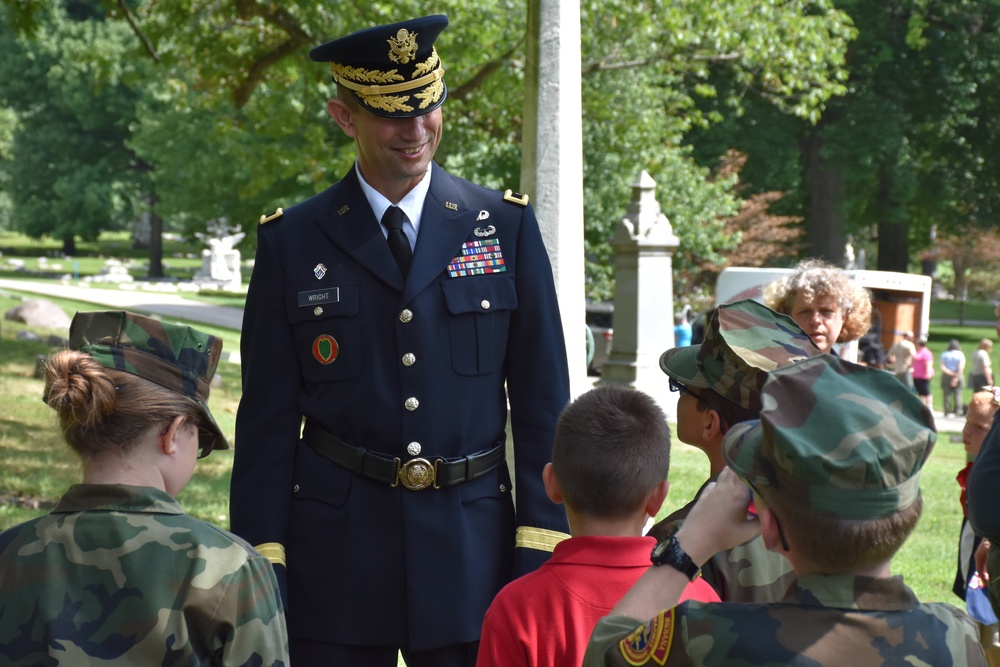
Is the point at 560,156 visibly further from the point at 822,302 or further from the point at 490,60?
the point at 490,60

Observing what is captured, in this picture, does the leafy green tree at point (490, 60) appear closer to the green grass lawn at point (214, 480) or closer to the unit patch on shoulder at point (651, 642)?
the green grass lawn at point (214, 480)

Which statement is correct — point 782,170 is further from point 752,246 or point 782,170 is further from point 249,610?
point 249,610

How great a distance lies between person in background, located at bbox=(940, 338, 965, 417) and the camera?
2195cm

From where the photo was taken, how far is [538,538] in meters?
3.22

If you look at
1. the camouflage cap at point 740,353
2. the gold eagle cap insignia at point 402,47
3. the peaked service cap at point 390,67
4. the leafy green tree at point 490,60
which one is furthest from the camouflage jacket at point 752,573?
the leafy green tree at point 490,60

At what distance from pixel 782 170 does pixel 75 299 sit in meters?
17.9

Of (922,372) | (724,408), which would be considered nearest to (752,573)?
(724,408)

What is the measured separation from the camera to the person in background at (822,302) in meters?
4.65

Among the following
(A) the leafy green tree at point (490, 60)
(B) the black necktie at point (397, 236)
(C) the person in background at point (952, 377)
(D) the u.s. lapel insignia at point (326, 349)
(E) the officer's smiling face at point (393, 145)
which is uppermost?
(A) the leafy green tree at point (490, 60)

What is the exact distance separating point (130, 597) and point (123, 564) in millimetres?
62

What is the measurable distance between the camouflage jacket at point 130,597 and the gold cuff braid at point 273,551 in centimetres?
69

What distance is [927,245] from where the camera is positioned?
4409cm

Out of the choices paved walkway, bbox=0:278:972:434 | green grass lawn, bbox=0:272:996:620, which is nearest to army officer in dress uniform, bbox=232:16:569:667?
green grass lawn, bbox=0:272:996:620

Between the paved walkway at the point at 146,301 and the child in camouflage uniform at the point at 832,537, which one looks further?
the paved walkway at the point at 146,301
